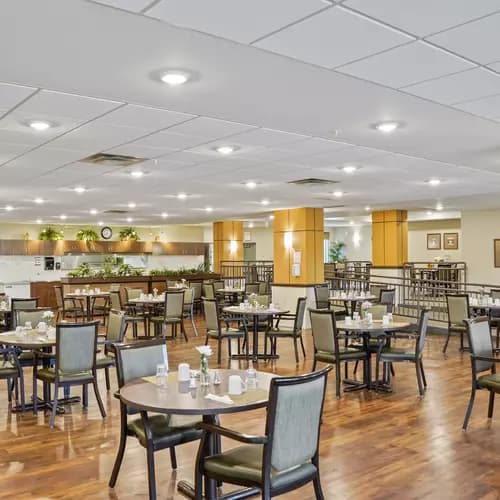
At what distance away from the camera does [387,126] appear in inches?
206

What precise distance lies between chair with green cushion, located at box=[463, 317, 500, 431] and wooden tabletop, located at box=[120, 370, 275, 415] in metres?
2.29

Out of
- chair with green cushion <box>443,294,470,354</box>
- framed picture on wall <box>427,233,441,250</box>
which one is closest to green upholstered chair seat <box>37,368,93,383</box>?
chair with green cushion <box>443,294,470,354</box>

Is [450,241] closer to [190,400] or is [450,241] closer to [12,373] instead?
[12,373]

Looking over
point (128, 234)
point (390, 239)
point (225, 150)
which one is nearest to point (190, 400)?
point (225, 150)

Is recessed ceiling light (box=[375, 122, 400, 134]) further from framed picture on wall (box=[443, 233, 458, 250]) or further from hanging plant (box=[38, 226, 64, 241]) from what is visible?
framed picture on wall (box=[443, 233, 458, 250])

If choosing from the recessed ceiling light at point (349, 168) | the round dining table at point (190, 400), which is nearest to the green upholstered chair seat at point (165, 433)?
the round dining table at point (190, 400)

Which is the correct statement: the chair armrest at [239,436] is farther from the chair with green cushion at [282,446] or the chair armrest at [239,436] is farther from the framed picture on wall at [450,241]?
the framed picture on wall at [450,241]

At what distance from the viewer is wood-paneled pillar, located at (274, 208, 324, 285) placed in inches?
512

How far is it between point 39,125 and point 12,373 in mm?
2520

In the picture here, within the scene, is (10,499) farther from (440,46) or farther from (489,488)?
(440,46)

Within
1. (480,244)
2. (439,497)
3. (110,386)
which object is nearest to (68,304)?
(110,386)

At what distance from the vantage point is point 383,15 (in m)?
2.83

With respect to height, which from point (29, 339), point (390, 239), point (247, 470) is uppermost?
point (390, 239)

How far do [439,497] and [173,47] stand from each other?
3230 mm
